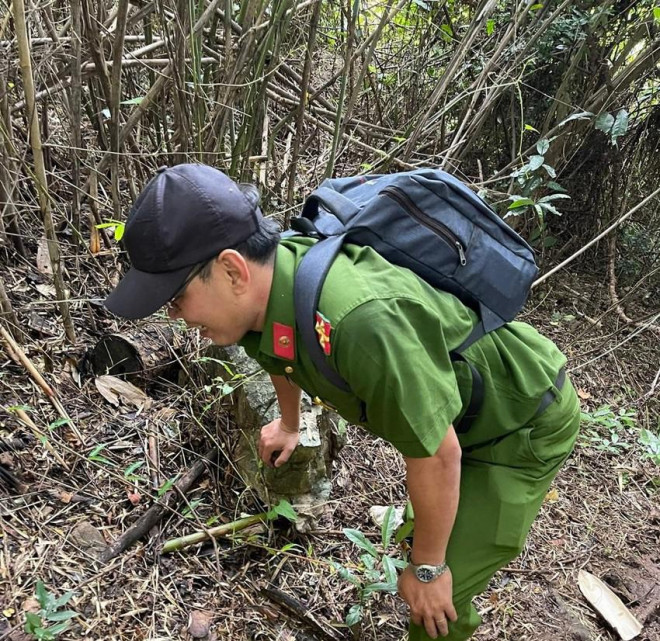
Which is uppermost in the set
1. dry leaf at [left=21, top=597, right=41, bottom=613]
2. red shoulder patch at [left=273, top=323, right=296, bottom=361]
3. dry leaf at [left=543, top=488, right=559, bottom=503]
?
red shoulder patch at [left=273, top=323, right=296, bottom=361]

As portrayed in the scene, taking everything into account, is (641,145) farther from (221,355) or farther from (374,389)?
(374,389)

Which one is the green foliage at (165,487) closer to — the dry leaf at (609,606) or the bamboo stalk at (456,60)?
the dry leaf at (609,606)

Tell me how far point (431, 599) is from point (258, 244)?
42.9 inches

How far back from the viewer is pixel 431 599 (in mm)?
1567

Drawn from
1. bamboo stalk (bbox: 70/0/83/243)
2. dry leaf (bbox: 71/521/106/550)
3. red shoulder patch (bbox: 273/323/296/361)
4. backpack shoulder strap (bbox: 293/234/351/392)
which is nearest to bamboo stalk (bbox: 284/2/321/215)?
bamboo stalk (bbox: 70/0/83/243)

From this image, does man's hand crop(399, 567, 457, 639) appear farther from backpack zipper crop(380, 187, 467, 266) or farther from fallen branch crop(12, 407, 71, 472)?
fallen branch crop(12, 407, 71, 472)

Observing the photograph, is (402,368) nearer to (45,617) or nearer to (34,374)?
(45,617)

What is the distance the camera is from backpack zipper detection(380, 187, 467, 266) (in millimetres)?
1324

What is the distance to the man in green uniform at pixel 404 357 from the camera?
117cm

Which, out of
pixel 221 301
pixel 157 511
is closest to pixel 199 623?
pixel 157 511

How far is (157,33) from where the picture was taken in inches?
121

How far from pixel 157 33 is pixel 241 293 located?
95.7 inches

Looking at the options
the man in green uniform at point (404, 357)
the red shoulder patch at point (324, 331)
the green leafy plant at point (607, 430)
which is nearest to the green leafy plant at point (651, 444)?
the green leafy plant at point (607, 430)

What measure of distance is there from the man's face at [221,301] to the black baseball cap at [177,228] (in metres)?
0.04
